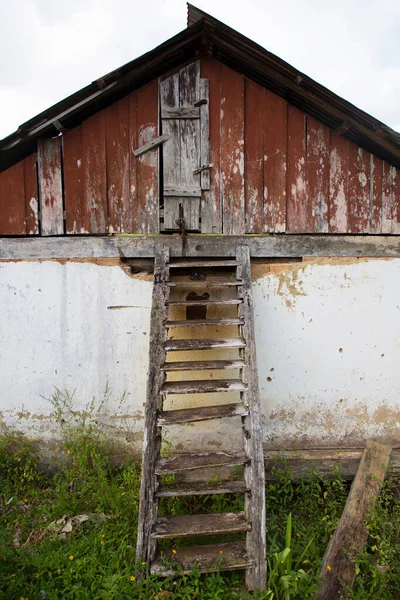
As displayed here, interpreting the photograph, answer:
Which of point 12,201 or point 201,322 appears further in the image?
point 12,201

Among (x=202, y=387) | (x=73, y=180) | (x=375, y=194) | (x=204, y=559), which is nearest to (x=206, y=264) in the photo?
(x=202, y=387)

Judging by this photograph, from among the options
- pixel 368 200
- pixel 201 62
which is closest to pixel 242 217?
pixel 368 200

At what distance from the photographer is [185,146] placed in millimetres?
3682

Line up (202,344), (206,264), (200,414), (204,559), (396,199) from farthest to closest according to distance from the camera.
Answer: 1. (396,199)
2. (206,264)
3. (202,344)
4. (200,414)
5. (204,559)

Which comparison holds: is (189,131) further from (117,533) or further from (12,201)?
(117,533)

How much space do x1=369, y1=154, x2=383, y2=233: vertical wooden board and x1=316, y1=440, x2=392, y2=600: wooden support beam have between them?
2.42 meters

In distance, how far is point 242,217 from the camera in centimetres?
376

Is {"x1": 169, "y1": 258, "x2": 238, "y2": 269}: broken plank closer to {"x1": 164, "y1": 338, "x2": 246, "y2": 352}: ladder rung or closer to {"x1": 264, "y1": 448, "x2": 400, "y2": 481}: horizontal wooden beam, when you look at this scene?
{"x1": 164, "y1": 338, "x2": 246, "y2": 352}: ladder rung

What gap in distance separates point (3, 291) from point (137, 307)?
1524mm

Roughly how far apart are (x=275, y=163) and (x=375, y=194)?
1199mm

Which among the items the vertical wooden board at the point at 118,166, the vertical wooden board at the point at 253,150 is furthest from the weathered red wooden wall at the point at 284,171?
the vertical wooden board at the point at 118,166

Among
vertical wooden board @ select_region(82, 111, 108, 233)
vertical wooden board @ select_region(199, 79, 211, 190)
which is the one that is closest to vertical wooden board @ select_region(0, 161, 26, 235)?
vertical wooden board @ select_region(82, 111, 108, 233)

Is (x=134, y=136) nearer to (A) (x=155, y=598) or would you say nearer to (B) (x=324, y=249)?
(B) (x=324, y=249)

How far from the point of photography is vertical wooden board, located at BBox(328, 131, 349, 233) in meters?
3.78
